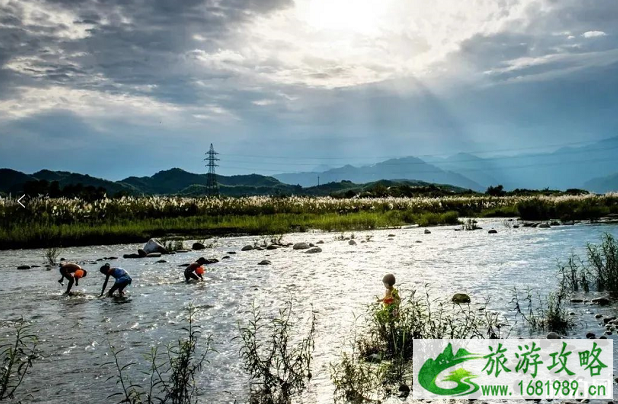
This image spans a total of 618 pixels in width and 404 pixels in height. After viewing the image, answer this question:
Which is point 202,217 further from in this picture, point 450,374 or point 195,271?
point 450,374

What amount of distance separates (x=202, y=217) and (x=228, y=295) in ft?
73.2

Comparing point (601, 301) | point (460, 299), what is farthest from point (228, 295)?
point (601, 301)

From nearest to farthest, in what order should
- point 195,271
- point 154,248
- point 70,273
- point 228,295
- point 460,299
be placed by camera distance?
point 460,299 → point 228,295 → point 70,273 → point 195,271 → point 154,248

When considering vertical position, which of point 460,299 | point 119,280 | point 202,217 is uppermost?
point 202,217

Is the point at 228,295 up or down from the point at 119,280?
down

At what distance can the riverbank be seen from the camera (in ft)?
88.6

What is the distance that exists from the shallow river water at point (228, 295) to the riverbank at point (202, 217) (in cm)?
267

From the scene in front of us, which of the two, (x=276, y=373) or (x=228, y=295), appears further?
(x=228, y=295)

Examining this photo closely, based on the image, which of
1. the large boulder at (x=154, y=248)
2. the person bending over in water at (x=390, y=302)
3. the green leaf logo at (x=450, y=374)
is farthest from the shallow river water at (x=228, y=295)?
the green leaf logo at (x=450, y=374)

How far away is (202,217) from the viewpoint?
A: 3494 centimetres

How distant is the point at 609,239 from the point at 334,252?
10.9 metres

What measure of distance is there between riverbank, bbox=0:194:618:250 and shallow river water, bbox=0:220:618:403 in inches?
105

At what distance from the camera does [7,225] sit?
2750 centimetres

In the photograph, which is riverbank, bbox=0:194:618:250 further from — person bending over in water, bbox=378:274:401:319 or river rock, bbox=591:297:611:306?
river rock, bbox=591:297:611:306
